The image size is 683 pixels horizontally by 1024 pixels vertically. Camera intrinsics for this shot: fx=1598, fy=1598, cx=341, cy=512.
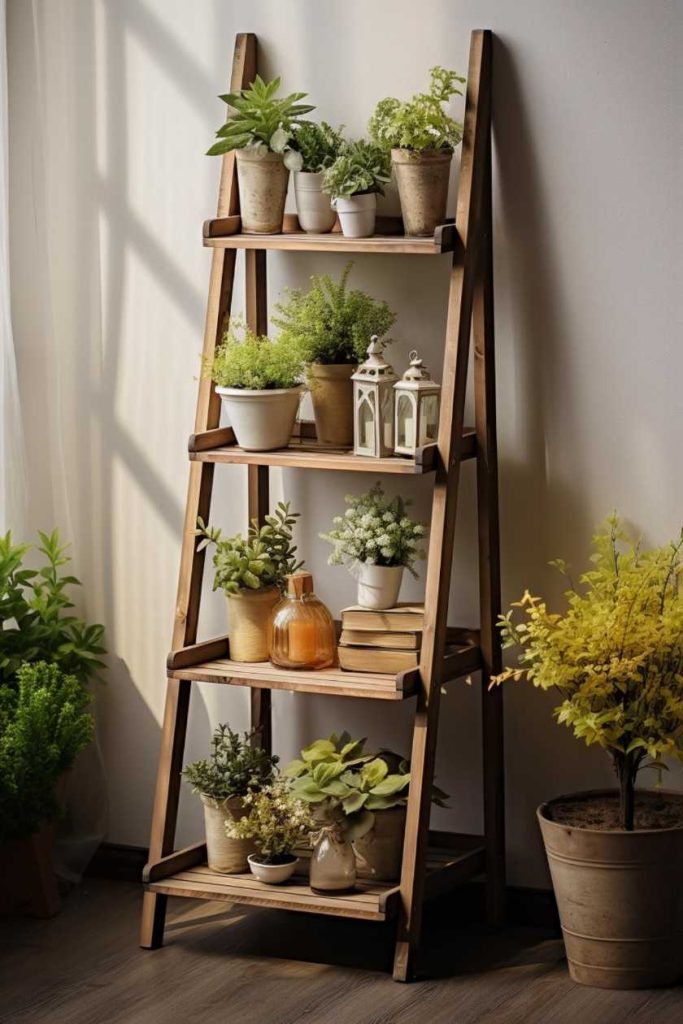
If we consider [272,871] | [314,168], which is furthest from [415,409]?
[272,871]

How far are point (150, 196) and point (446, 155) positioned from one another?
2.63 ft

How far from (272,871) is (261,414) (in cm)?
95

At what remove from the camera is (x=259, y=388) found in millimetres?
3330

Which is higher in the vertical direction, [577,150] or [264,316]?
[577,150]

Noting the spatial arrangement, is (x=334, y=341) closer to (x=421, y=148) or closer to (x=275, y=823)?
(x=421, y=148)

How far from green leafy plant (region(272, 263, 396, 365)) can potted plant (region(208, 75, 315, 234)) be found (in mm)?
182

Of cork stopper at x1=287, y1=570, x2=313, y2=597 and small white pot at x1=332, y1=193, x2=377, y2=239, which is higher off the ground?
small white pot at x1=332, y1=193, x2=377, y2=239

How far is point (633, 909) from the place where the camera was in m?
3.13

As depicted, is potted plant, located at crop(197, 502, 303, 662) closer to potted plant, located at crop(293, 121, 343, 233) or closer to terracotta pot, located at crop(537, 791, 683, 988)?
potted plant, located at crop(293, 121, 343, 233)

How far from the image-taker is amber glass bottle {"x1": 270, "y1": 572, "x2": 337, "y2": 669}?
3.37 meters

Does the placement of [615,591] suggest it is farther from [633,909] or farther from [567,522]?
[633,909]

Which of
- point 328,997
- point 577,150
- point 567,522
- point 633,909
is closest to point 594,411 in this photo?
point 567,522

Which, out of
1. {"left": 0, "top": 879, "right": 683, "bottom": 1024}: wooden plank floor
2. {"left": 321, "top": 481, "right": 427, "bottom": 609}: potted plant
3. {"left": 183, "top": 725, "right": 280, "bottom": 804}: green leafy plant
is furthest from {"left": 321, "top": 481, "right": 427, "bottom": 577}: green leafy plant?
{"left": 0, "top": 879, "right": 683, "bottom": 1024}: wooden plank floor

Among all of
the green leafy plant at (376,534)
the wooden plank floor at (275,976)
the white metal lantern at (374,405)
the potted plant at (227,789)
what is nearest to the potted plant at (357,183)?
the white metal lantern at (374,405)
